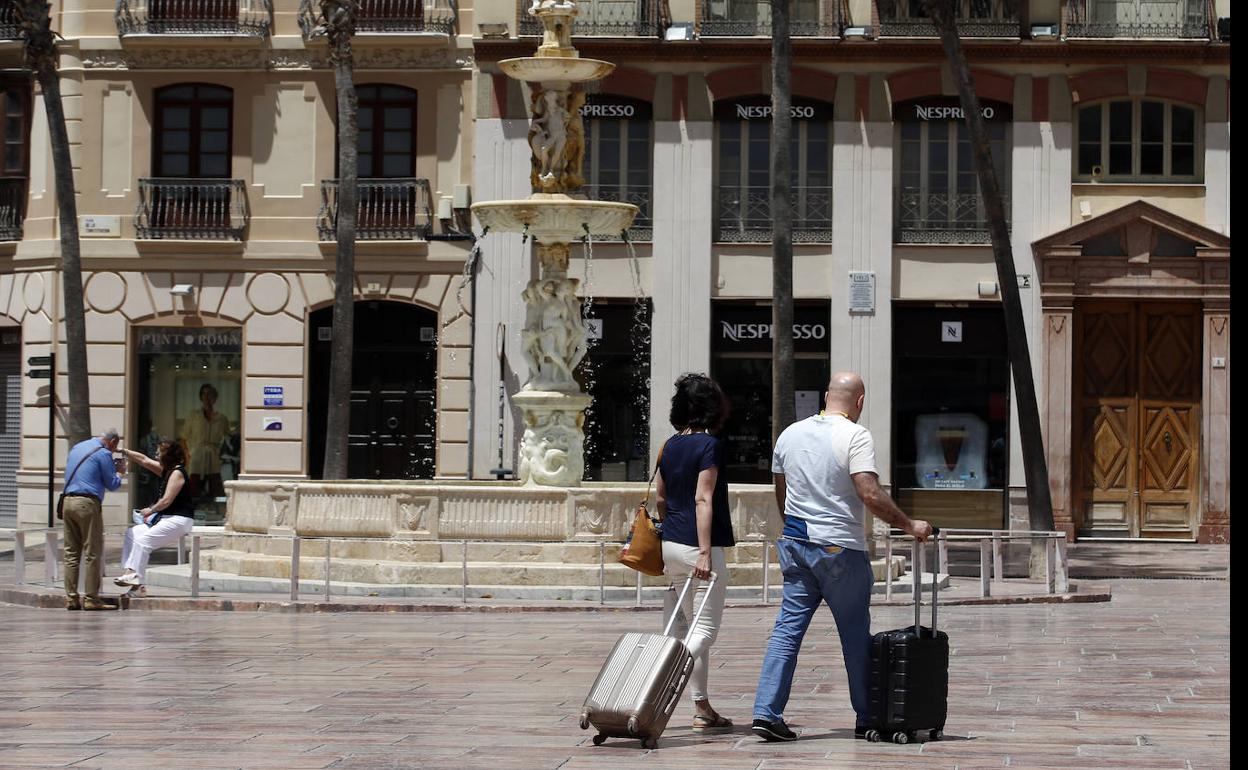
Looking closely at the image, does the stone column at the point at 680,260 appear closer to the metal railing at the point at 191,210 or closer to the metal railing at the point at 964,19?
the metal railing at the point at 964,19

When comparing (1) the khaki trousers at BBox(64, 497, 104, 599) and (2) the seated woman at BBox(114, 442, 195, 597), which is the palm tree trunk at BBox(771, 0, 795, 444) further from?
(1) the khaki trousers at BBox(64, 497, 104, 599)

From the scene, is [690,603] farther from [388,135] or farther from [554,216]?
[388,135]

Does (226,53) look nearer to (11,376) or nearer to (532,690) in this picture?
(11,376)

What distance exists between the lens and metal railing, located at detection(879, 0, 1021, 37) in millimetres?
34625

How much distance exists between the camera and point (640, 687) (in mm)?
11125

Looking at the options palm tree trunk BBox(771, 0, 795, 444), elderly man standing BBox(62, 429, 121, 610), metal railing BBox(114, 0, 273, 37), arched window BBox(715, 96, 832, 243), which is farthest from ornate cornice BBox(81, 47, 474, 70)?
elderly man standing BBox(62, 429, 121, 610)

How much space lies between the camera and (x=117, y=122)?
3572 cm

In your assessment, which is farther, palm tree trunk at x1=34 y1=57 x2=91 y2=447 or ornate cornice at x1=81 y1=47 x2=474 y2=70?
ornate cornice at x1=81 y1=47 x2=474 y2=70

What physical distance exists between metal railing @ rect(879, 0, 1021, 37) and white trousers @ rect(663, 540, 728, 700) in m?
23.8

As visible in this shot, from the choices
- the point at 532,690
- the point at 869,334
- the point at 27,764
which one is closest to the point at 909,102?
the point at 869,334

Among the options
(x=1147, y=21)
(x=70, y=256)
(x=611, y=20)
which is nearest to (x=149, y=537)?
(x=70, y=256)

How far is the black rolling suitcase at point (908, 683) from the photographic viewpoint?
441 inches

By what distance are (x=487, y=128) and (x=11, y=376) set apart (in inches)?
352

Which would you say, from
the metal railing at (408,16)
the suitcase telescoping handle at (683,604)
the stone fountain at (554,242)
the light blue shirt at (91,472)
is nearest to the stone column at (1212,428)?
the metal railing at (408,16)
